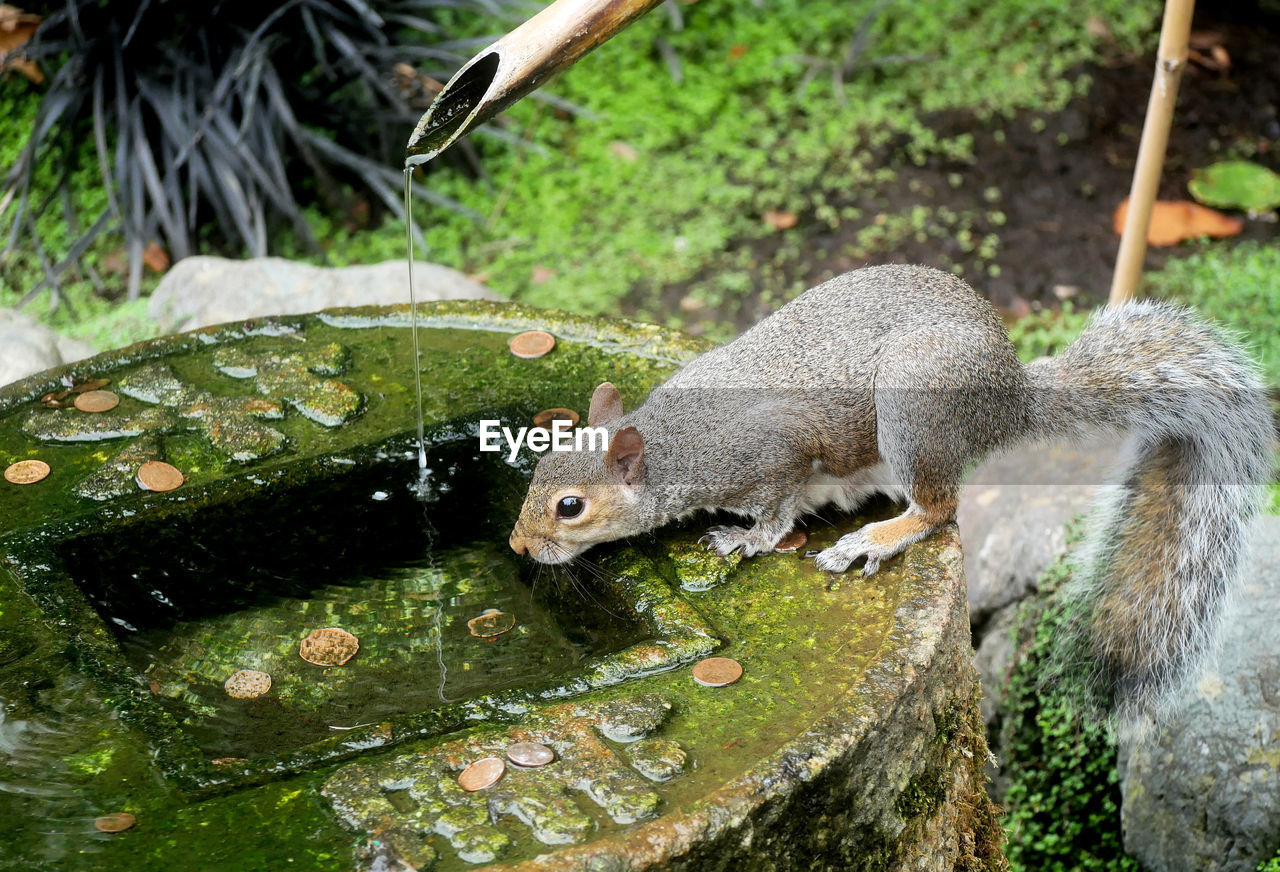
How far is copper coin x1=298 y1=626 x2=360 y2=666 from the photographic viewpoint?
3135 millimetres

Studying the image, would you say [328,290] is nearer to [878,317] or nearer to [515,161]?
[515,161]

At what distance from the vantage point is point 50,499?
3352mm

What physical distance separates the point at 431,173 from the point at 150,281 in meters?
1.59

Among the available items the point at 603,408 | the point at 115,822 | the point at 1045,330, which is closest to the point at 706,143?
the point at 1045,330

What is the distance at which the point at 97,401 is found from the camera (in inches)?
147

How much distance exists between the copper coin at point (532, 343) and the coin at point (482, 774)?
1747 millimetres

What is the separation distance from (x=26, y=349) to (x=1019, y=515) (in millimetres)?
3580

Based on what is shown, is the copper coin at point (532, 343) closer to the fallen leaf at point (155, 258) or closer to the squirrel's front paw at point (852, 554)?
the squirrel's front paw at point (852, 554)

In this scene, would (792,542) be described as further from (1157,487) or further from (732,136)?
(732,136)

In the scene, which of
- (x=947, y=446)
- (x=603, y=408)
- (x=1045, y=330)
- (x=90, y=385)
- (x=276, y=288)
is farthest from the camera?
(x=1045, y=330)

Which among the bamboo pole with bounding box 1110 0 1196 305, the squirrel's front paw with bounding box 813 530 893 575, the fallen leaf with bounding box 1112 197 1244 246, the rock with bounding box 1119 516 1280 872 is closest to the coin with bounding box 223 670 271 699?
the squirrel's front paw with bounding box 813 530 893 575

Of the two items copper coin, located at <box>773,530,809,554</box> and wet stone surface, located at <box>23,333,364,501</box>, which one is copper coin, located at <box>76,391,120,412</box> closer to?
wet stone surface, located at <box>23,333,364,501</box>

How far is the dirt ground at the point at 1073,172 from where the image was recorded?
20.6 ft

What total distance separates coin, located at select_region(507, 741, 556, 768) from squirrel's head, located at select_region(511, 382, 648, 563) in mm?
789
